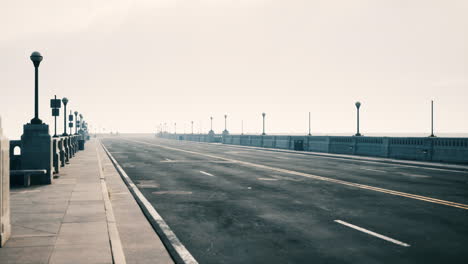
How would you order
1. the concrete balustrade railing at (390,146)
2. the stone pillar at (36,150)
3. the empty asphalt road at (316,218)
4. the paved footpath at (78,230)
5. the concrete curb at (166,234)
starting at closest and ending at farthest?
the paved footpath at (78,230) < the concrete curb at (166,234) < the empty asphalt road at (316,218) < the stone pillar at (36,150) < the concrete balustrade railing at (390,146)

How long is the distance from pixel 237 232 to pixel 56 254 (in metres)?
3.43

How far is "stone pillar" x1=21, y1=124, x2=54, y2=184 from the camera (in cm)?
1467

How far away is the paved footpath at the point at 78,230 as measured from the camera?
6309 mm

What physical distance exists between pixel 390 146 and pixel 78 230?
87.7 ft

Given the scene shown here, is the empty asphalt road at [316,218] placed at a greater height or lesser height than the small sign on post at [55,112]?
lesser

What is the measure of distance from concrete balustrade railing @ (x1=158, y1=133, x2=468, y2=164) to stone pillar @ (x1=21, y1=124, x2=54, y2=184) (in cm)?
2212

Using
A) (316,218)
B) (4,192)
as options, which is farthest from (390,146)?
(4,192)

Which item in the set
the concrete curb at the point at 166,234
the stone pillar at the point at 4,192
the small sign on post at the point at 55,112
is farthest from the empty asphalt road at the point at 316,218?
the small sign on post at the point at 55,112

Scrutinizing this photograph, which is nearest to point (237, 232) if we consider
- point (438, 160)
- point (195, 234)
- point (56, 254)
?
point (195, 234)

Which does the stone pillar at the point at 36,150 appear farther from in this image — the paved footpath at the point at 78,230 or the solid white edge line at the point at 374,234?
the solid white edge line at the point at 374,234

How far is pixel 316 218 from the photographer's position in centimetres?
949

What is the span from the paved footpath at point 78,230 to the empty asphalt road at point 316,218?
0.77 meters

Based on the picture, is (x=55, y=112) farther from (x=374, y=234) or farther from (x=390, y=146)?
(x=374, y=234)

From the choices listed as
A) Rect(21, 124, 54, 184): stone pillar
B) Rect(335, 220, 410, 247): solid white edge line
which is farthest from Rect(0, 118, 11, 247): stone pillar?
Rect(21, 124, 54, 184): stone pillar
